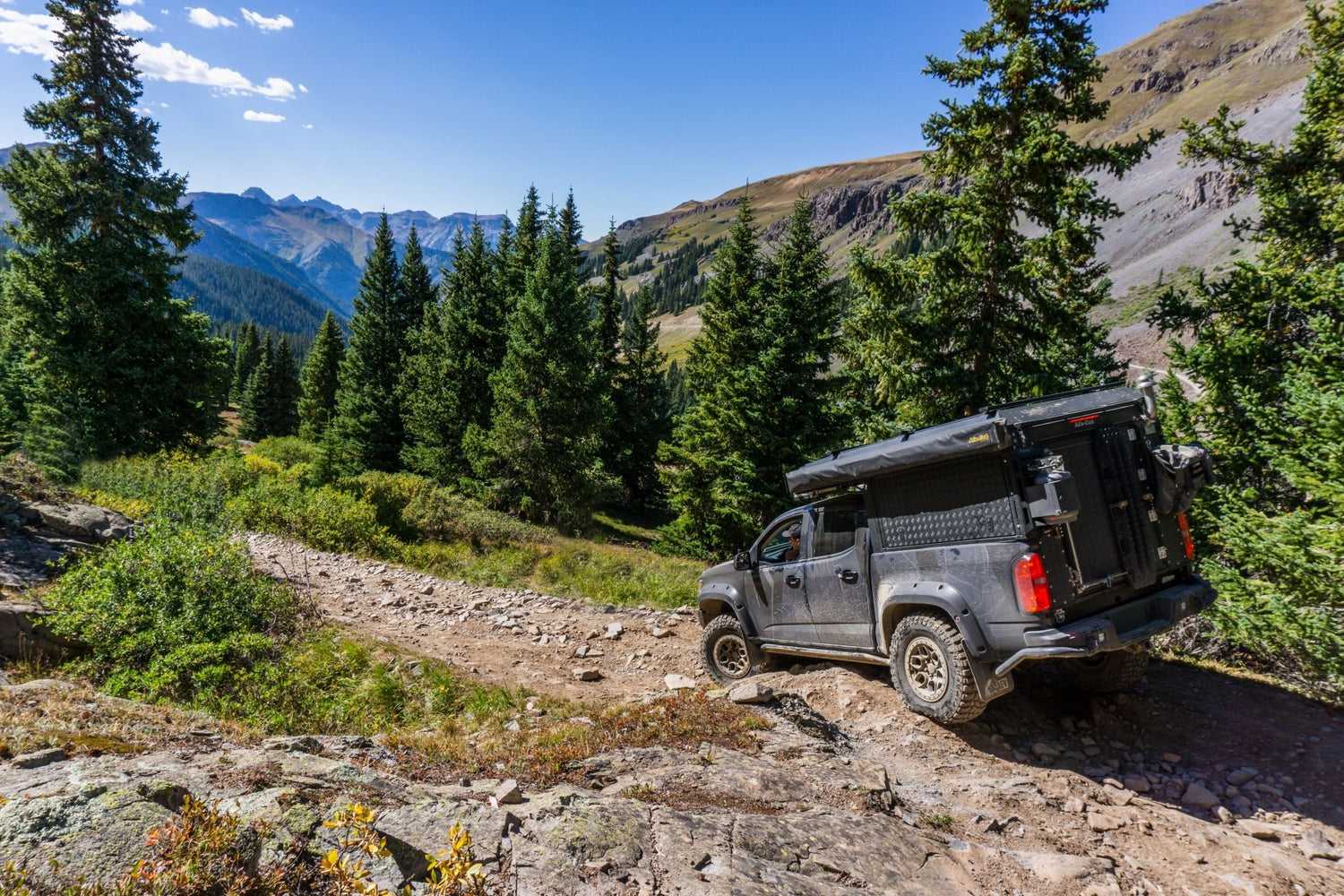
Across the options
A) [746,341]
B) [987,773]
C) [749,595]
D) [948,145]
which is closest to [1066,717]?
[987,773]

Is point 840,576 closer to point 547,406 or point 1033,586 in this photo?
point 1033,586

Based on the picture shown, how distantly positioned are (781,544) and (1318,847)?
491 cm

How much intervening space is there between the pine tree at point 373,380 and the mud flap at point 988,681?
31902 millimetres

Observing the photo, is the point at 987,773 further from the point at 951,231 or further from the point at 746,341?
the point at 746,341

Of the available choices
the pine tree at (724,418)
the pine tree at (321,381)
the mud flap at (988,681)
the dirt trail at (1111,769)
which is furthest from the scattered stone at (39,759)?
the pine tree at (321,381)

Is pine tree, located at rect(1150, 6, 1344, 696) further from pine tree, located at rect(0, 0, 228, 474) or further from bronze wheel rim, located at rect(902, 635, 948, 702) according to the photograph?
pine tree, located at rect(0, 0, 228, 474)

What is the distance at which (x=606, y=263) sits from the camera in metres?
35.3

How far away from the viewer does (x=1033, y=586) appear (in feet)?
15.8

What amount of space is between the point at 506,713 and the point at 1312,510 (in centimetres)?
949

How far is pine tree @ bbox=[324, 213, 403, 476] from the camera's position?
3250 centimetres

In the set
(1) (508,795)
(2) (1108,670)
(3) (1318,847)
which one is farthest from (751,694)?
(3) (1318,847)

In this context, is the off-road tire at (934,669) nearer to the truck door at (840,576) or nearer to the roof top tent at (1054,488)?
the truck door at (840,576)

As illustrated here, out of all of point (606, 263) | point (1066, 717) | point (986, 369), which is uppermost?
point (606, 263)

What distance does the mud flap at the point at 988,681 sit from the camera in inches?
203
